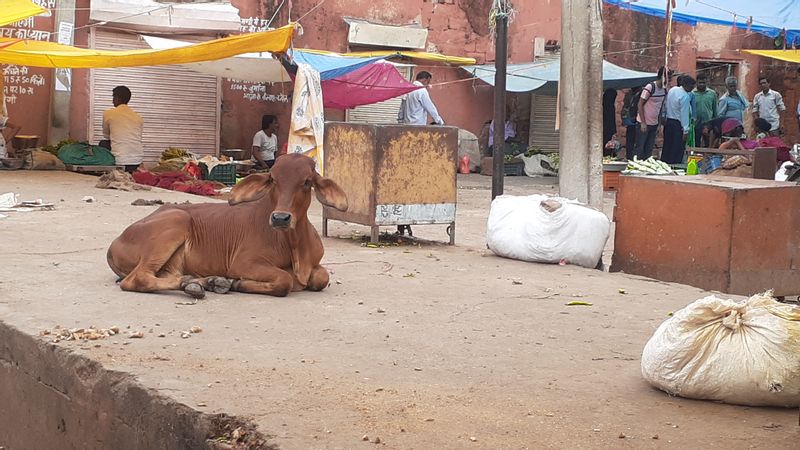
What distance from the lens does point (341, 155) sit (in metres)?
9.25

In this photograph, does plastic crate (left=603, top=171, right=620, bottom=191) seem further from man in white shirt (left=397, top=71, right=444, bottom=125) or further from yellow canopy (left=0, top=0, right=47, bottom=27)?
yellow canopy (left=0, top=0, right=47, bottom=27)

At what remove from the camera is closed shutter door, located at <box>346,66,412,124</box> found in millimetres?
19891

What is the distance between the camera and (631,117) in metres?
20.8

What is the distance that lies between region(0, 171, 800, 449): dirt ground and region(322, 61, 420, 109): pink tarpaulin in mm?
7393

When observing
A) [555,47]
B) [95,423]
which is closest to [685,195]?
[95,423]

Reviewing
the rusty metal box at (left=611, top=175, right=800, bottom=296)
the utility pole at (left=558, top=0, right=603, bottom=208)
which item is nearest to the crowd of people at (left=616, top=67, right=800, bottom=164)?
the utility pole at (left=558, top=0, right=603, bottom=208)

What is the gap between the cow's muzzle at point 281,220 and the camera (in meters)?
6.14

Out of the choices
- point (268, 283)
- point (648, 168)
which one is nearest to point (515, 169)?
point (648, 168)

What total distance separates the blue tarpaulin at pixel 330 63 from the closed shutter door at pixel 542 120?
7.54m

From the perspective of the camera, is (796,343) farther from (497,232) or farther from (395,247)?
(395,247)

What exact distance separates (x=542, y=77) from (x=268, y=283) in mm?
13622

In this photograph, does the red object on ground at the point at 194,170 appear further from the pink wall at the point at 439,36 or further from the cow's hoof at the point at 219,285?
the cow's hoof at the point at 219,285

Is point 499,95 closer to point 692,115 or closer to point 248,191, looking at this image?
point 248,191

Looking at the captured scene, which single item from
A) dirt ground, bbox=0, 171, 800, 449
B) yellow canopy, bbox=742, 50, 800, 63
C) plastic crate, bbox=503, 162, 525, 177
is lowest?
dirt ground, bbox=0, 171, 800, 449
